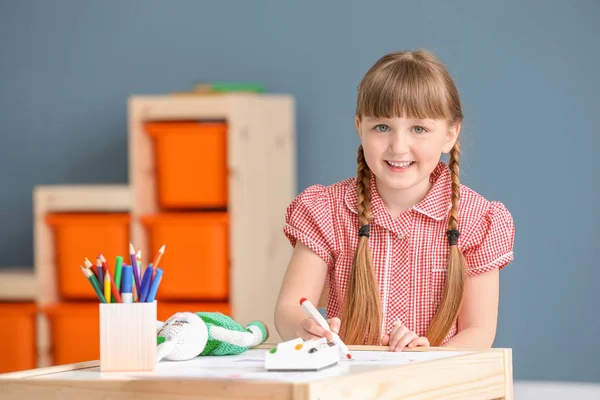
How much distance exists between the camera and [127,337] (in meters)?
1.06

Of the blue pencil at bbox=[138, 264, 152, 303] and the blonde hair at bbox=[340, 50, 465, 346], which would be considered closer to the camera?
the blue pencil at bbox=[138, 264, 152, 303]

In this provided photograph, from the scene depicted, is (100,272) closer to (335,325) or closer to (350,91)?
(335,325)

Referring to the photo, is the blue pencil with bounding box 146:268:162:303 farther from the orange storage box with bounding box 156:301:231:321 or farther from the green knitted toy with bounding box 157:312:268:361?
the orange storage box with bounding box 156:301:231:321

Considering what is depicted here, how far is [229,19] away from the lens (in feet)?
10.5

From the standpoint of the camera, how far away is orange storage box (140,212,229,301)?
2.85 m

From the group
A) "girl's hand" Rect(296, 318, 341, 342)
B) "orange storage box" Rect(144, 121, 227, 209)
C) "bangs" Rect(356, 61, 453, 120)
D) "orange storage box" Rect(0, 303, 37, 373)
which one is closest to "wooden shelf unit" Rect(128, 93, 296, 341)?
"orange storage box" Rect(144, 121, 227, 209)

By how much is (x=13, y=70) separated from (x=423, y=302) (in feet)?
7.53

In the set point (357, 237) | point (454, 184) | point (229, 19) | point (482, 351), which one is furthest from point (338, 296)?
point (229, 19)

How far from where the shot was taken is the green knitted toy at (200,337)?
1.12 meters

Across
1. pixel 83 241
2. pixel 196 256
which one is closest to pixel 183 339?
pixel 196 256

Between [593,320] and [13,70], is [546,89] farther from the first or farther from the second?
[13,70]

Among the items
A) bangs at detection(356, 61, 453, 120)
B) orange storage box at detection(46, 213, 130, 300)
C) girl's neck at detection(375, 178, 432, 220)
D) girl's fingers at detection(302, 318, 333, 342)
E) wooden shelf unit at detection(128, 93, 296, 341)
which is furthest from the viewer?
orange storage box at detection(46, 213, 130, 300)

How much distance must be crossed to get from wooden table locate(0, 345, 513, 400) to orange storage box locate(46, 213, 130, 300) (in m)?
1.82

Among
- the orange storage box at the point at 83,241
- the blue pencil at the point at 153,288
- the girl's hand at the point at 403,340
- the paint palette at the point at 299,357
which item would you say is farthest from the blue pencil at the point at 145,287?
the orange storage box at the point at 83,241
